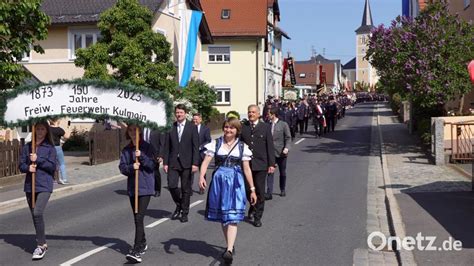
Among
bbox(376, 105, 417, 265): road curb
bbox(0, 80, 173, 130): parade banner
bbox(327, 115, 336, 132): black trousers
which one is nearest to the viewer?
bbox(376, 105, 417, 265): road curb

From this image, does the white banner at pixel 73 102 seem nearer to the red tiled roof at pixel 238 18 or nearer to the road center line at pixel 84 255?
the road center line at pixel 84 255

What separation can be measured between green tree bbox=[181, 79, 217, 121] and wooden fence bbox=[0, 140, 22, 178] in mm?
15505

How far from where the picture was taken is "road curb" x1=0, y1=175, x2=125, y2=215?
40.8ft

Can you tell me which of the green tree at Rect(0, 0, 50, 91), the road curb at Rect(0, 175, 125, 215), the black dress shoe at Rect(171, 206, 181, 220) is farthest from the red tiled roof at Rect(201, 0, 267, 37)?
the black dress shoe at Rect(171, 206, 181, 220)

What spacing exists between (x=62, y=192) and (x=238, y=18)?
124ft

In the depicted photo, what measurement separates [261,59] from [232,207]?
43.5 metres

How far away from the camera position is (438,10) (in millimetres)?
22656

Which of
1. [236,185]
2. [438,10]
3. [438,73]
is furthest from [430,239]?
[438,10]

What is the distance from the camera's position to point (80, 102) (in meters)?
8.40

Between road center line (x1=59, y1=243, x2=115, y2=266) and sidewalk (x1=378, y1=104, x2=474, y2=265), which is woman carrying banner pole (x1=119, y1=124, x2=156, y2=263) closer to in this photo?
road center line (x1=59, y1=243, x2=115, y2=266)

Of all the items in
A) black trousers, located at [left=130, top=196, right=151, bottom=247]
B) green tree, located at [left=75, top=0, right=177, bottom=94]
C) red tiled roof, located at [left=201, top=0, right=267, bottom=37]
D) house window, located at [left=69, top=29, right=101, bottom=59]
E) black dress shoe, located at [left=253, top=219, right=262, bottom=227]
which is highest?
red tiled roof, located at [left=201, top=0, right=267, bottom=37]

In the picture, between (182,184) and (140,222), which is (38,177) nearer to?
(140,222)

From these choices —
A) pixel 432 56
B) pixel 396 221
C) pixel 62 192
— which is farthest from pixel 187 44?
pixel 396 221

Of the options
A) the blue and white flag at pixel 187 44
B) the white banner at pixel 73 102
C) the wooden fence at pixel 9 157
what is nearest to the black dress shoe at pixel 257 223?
the white banner at pixel 73 102
